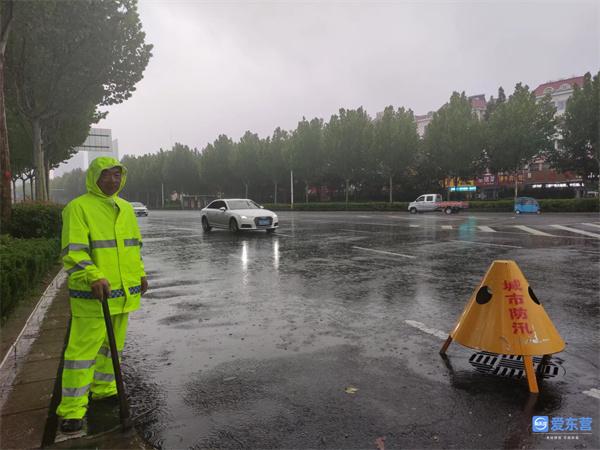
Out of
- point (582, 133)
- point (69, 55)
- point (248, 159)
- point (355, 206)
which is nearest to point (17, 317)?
point (69, 55)

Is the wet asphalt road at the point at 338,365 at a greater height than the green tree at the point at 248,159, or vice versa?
the green tree at the point at 248,159

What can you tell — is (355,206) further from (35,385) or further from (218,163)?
(35,385)

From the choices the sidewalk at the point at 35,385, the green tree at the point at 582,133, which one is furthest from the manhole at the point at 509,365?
the green tree at the point at 582,133

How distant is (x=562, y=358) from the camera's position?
408 centimetres

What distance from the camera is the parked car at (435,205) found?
38500 millimetres

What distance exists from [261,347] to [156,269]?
5.91 metres

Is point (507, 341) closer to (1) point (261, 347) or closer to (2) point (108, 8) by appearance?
(1) point (261, 347)

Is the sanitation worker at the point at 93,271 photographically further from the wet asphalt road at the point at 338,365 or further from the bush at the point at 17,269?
the bush at the point at 17,269

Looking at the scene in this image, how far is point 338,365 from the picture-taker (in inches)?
156

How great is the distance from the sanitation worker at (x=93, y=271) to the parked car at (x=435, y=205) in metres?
38.0

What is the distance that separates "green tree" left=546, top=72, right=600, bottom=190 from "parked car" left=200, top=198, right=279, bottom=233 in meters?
31.9

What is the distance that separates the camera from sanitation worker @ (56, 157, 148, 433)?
2896 mm

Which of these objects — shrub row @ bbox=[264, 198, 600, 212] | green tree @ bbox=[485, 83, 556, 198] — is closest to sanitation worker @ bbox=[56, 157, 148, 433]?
shrub row @ bbox=[264, 198, 600, 212]

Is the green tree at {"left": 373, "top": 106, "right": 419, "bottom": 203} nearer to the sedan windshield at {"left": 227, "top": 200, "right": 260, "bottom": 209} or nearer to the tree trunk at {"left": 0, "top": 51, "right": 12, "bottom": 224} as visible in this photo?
the sedan windshield at {"left": 227, "top": 200, "right": 260, "bottom": 209}
